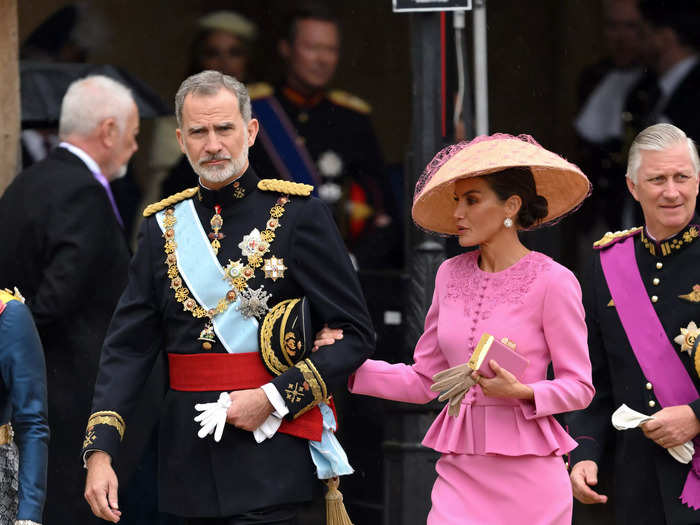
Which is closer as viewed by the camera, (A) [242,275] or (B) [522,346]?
(B) [522,346]

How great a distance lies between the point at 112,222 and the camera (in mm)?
6590

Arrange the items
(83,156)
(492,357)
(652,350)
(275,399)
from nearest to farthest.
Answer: (492,357) → (275,399) → (652,350) → (83,156)

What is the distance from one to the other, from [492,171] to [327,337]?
703 mm

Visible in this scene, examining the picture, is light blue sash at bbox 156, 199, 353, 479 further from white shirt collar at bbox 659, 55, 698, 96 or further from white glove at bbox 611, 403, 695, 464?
white shirt collar at bbox 659, 55, 698, 96

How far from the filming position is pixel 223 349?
469 cm

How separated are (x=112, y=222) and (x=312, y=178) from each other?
6.88ft

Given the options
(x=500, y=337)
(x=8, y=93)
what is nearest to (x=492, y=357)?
(x=500, y=337)

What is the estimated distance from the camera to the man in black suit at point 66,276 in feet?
21.0

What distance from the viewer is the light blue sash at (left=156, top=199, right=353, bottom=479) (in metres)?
4.69

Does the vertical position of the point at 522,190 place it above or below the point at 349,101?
below

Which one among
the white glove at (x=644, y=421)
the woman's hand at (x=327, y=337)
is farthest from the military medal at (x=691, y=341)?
the woman's hand at (x=327, y=337)

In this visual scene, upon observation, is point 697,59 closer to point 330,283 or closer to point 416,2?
point 416,2

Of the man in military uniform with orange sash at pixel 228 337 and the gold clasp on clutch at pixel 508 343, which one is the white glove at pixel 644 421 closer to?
the gold clasp on clutch at pixel 508 343

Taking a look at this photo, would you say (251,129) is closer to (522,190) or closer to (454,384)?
(522,190)
